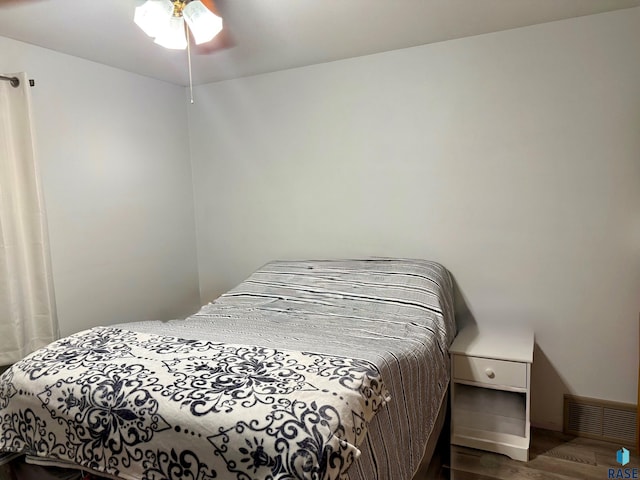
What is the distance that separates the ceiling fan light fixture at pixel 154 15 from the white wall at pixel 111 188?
3.24 ft

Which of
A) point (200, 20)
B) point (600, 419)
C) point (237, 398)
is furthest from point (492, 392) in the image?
point (200, 20)

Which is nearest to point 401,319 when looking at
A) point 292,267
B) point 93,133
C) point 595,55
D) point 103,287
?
point 292,267

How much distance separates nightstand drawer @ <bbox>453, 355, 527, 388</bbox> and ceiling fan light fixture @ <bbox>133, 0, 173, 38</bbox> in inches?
82.4

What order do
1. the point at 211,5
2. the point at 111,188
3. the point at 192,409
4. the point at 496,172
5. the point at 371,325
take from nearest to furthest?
the point at 192,409 < the point at 211,5 < the point at 371,325 < the point at 496,172 < the point at 111,188

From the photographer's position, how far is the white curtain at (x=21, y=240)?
216 centimetres

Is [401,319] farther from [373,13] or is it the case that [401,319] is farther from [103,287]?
[103,287]

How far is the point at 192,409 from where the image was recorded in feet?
3.98

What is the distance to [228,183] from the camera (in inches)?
130

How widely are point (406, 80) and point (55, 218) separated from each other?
227cm

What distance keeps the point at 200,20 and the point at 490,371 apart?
6.95 feet

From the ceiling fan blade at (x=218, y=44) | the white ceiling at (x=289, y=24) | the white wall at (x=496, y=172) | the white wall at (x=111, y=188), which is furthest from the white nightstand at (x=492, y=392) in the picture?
the white wall at (x=111, y=188)

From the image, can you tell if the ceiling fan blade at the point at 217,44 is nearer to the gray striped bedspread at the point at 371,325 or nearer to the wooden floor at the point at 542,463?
the gray striped bedspread at the point at 371,325

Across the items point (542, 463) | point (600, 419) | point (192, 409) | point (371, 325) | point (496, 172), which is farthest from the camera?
point (496, 172)

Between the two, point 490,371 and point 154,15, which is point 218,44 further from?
point 490,371
